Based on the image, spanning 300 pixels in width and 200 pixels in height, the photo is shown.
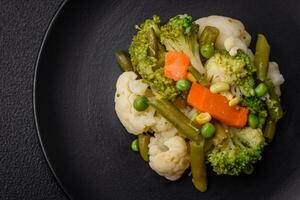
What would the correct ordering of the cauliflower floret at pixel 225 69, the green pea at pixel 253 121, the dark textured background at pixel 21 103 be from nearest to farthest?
the cauliflower floret at pixel 225 69, the green pea at pixel 253 121, the dark textured background at pixel 21 103

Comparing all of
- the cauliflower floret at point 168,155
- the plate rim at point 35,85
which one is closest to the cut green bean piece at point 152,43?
the cauliflower floret at point 168,155

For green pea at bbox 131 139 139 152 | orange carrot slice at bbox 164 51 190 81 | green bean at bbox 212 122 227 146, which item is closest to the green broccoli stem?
green bean at bbox 212 122 227 146

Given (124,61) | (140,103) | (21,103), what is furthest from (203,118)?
(21,103)

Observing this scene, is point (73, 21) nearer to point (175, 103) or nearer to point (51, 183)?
point (175, 103)

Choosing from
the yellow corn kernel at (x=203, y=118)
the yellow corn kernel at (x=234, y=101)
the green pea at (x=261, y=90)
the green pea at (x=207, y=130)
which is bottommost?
the green pea at (x=207, y=130)

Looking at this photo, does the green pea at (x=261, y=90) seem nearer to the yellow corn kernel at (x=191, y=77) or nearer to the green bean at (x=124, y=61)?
the yellow corn kernel at (x=191, y=77)

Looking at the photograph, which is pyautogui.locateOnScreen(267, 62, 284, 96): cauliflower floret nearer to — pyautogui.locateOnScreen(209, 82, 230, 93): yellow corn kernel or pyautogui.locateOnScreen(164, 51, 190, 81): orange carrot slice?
pyautogui.locateOnScreen(209, 82, 230, 93): yellow corn kernel
